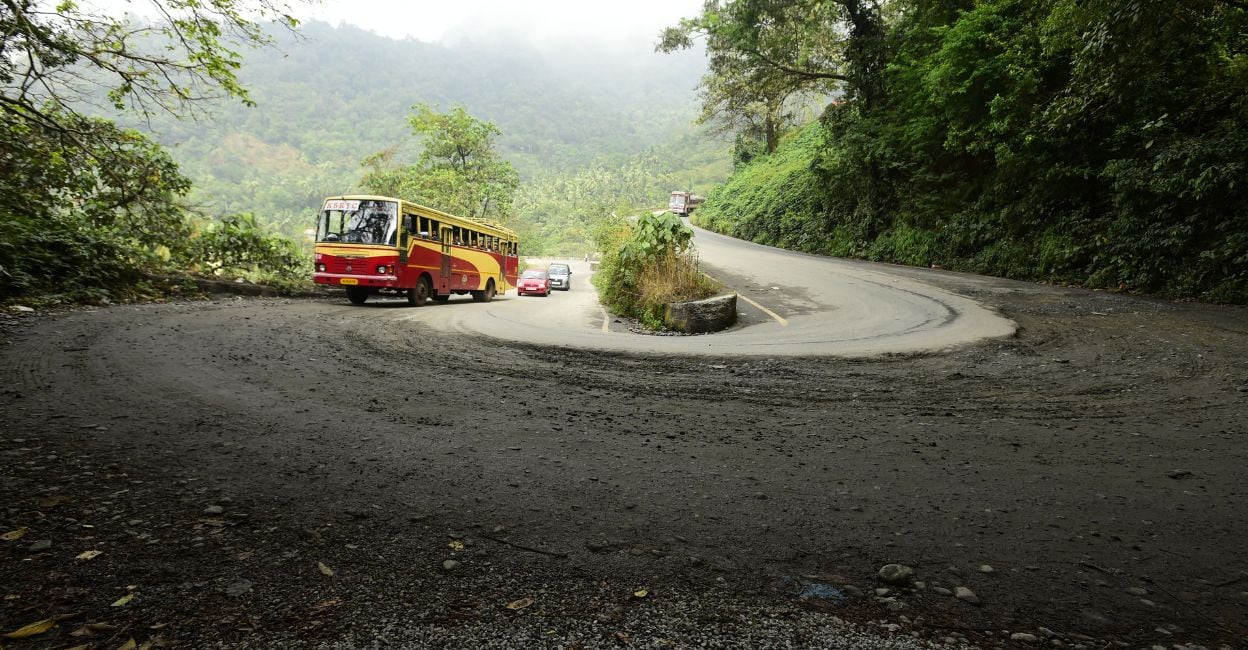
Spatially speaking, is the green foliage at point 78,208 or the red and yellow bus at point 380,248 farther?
the red and yellow bus at point 380,248

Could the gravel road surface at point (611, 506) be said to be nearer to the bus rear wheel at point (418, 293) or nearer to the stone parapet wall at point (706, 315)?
the stone parapet wall at point (706, 315)

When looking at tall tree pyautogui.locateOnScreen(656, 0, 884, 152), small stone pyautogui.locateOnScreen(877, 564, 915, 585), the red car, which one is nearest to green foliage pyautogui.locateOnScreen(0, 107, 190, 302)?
small stone pyautogui.locateOnScreen(877, 564, 915, 585)

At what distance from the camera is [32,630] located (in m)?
1.79

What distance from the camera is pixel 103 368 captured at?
5.35 meters

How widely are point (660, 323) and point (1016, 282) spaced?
1046cm

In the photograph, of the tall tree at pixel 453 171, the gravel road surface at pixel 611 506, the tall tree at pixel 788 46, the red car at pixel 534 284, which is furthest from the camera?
the tall tree at pixel 453 171

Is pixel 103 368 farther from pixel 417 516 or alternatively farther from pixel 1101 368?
pixel 1101 368

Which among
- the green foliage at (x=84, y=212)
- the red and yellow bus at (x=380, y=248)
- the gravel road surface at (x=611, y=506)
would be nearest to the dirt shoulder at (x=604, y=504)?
the gravel road surface at (x=611, y=506)

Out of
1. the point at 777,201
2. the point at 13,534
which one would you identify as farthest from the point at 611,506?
the point at 777,201

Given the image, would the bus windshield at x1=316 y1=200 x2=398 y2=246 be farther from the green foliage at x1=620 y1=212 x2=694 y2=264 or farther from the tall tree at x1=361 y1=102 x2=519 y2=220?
the tall tree at x1=361 y1=102 x2=519 y2=220

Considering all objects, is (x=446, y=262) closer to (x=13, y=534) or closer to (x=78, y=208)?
(x=78, y=208)

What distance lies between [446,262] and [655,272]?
310 inches

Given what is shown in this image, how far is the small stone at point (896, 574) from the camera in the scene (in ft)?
7.55

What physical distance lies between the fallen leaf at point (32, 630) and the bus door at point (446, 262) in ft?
55.1
